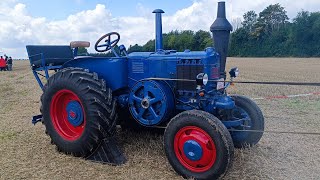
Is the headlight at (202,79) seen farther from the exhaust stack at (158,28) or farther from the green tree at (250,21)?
the green tree at (250,21)

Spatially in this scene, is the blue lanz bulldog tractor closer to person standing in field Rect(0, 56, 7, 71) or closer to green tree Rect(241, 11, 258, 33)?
person standing in field Rect(0, 56, 7, 71)

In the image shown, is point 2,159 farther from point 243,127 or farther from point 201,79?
point 243,127

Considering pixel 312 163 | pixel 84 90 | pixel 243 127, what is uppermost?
pixel 84 90

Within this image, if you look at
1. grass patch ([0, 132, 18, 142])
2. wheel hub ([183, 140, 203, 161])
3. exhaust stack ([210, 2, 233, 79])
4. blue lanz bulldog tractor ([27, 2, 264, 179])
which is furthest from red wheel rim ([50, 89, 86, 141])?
exhaust stack ([210, 2, 233, 79])

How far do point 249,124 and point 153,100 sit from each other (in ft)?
4.95

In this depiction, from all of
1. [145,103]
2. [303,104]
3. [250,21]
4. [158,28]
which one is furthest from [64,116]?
[250,21]

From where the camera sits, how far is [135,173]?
442 cm

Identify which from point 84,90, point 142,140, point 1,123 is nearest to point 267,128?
point 142,140

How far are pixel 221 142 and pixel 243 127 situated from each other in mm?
1360

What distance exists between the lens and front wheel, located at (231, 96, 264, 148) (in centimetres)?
528

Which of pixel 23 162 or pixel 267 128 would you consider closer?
pixel 23 162

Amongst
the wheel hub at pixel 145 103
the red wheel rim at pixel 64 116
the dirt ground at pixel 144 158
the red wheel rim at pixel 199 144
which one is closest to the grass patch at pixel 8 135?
the dirt ground at pixel 144 158

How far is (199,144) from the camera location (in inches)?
162

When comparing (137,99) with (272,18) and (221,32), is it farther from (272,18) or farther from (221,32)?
(272,18)
